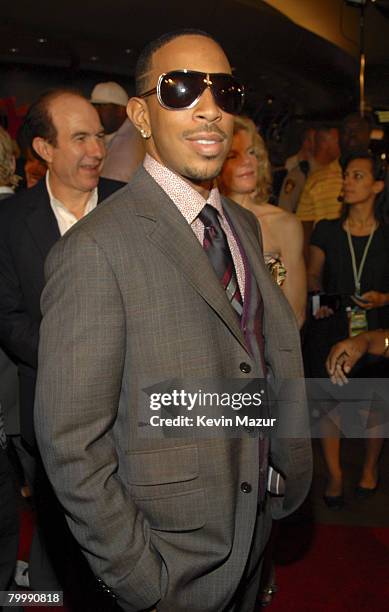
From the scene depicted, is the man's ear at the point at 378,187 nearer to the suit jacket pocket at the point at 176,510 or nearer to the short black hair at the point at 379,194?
the short black hair at the point at 379,194

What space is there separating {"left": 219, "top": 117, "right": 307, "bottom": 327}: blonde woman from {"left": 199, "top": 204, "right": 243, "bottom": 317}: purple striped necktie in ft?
5.14

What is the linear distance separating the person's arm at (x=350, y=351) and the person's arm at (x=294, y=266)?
0.53 m

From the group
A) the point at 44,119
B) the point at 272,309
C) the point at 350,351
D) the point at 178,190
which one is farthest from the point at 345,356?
the point at 44,119

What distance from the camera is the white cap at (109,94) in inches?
174

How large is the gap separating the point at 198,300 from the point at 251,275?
23cm

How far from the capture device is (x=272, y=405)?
5.32 ft

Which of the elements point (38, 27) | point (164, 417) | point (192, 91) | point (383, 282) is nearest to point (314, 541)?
point (383, 282)

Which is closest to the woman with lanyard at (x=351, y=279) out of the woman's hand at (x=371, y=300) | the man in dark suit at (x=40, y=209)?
the woman's hand at (x=371, y=300)

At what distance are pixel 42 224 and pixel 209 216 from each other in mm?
1119

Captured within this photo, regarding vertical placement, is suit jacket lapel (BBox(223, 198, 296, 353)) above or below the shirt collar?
below

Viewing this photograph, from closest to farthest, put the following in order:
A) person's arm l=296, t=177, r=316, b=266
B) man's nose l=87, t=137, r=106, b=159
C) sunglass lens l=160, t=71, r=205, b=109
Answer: sunglass lens l=160, t=71, r=205, b=109, man's nose l=87, t=137, r=106, b=159, person's arm l=296, t=177, r=316, b=266

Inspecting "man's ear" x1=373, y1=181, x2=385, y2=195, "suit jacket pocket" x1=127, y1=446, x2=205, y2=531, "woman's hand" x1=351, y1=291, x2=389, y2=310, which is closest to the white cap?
"man's ear" x1=373, y1=181, x2=385, y2=195

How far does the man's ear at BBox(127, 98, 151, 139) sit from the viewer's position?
61.6 inches

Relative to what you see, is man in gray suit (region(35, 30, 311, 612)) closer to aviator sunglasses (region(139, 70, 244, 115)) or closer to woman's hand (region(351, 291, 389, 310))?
aviator sunglasses (region(139, 70, 244, 115))
